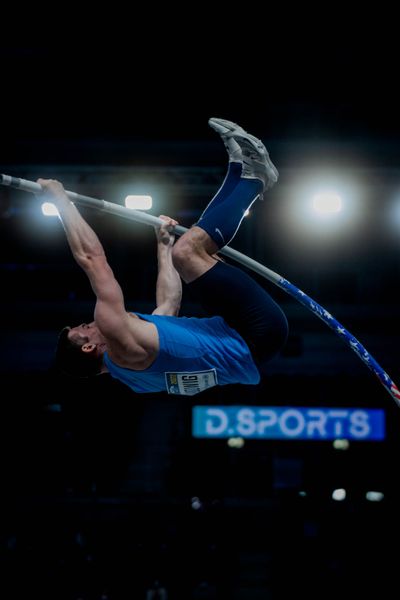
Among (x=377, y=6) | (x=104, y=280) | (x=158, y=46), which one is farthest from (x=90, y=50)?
(x=104, y=280)

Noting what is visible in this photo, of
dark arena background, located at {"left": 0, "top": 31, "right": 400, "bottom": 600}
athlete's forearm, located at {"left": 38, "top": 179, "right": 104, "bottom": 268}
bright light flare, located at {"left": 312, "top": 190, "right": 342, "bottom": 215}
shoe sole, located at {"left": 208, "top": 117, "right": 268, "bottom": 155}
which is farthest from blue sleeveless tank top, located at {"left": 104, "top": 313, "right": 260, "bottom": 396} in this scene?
bright light flare, located at {"left": 312, "top": 190, "right": 342, "bottom": 215}

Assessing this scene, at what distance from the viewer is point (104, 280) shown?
4402 mm

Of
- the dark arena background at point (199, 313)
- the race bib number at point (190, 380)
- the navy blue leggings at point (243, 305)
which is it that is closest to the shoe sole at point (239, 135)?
the navy blue leggings at point (243, 305)

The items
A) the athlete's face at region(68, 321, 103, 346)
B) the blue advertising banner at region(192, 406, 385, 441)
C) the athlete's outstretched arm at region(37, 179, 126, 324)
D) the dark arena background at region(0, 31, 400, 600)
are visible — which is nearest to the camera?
the athlete's outstretched arm at region(37, 179, 126, 324)

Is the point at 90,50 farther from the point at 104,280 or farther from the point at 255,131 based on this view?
the point at 104,280

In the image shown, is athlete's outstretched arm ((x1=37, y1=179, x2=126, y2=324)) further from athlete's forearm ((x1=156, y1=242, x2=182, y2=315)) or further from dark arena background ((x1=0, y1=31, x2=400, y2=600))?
dark arena background ((x1=0, y1=31, x2=400, y2=600))

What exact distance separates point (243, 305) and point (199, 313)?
8268 mm

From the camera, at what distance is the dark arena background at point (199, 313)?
383 inches

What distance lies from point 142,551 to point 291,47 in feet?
23.6

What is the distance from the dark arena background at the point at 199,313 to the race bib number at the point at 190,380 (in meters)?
5.53

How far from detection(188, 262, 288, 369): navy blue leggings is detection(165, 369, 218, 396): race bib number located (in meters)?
0.33

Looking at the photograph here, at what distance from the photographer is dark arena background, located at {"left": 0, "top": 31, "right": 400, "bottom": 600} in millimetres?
9719

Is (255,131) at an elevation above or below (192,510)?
above

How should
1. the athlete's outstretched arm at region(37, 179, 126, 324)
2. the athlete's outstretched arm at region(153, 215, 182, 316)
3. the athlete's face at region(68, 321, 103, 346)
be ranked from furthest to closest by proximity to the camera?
the athlete's outstretched arm at region(153, 215, 182, 316) → the athlete's face at region(68, 321, 103, 346) → the athlete's outstretched arm at region(37, 179, 126, 324)
